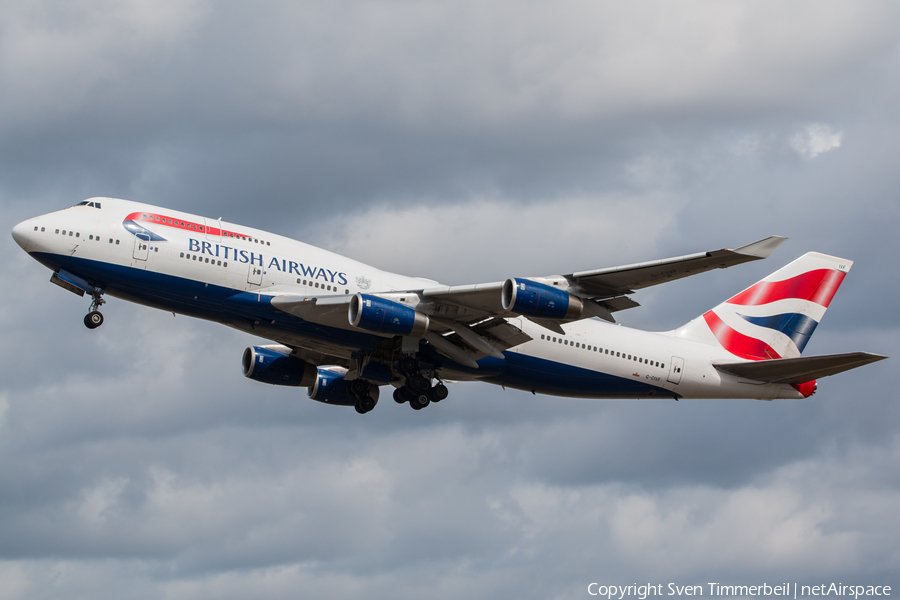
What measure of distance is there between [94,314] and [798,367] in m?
28.2

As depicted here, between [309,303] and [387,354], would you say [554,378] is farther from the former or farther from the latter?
[309,303]

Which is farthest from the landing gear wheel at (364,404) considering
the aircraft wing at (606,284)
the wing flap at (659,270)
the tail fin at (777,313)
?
the tail fin at (777,313)

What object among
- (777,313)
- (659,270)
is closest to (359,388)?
(659,270)

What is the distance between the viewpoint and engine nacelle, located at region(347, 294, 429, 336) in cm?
3444

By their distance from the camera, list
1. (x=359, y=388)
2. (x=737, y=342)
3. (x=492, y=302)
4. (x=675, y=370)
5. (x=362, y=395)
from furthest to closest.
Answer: (x=737, y=342), (x=362, y=395), (x=359, y=388), (x=675, y=370), (x=492, y=302)

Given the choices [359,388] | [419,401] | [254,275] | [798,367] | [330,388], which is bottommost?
[419,401]

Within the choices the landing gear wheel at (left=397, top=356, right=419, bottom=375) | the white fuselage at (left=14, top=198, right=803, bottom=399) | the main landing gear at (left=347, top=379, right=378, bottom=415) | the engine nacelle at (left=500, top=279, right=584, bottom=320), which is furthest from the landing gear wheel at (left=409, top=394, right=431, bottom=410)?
the engine nacelle at (left=500, top=279, right=584, bottom=320)

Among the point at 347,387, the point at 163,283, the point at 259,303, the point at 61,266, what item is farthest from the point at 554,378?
the point at 61,266

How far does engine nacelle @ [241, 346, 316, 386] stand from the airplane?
0.05 metres

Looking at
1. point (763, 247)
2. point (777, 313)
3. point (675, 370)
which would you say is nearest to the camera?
point (763, 247)

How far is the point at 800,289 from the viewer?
157 feet

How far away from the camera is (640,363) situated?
138ft

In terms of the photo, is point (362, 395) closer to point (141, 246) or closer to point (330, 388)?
point (330, 388)

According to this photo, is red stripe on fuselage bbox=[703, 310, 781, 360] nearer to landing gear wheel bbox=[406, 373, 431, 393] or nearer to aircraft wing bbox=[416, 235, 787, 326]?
aircraft wing bbox=[416, 235, 787, 326]
